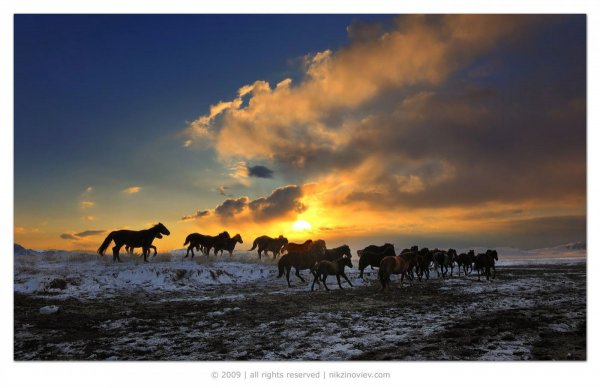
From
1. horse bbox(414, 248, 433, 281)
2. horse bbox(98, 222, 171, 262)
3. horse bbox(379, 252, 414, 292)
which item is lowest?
horse bbox(414, 248, 433, 281)

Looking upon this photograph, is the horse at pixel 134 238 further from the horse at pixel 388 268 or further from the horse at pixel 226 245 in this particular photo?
the horse at pixel 388 268

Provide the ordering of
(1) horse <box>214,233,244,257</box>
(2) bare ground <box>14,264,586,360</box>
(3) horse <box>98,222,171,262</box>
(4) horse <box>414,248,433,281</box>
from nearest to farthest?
1. (2) bare ground <box>14,264,586,360</box>
2. (3) horse <box>98,222,171,262</box>
3. (4) horse <box>414,248,433,281</box>
4. (1) horse <box>214,233,244,257</box>

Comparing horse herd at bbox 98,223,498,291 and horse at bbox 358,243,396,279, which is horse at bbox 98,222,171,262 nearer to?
horse herd at bbox 98,223,498,291

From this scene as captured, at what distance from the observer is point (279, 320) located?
10180mm

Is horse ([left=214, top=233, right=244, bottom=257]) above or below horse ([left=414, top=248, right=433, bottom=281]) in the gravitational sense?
above

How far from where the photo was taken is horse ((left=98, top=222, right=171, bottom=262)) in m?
20.1

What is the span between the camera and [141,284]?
16.6m

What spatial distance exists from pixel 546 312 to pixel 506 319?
1703 mm

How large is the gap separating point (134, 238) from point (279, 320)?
13.9 m

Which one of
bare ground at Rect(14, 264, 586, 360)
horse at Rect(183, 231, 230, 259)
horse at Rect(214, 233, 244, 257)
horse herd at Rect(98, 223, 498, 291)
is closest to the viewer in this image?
bare ground at Rect(14, 264, 586, 360)

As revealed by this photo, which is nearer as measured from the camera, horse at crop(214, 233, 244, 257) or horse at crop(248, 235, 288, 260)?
horse at crop(214, 233, 244, 257)

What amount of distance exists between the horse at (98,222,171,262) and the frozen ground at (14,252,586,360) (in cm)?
286

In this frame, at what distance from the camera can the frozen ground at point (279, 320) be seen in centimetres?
778

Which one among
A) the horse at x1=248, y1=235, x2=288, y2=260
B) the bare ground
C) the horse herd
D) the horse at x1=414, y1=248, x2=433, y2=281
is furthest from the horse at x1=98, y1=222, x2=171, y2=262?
the horse at x1=414, y1=248, x2=433, y2=281
